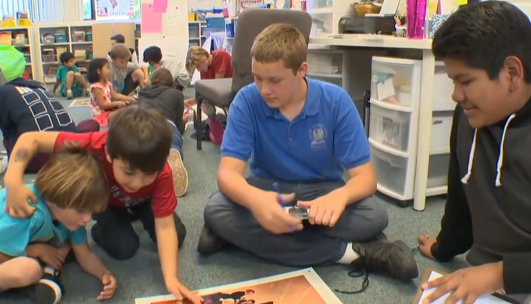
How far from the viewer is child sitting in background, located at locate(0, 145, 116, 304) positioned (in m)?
1.02

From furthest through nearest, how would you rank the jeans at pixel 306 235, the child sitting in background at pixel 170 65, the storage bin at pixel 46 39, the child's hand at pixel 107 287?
the storage bin at pixel 46 39
the child sitting in background at pixel 170 65
the jeans at pixel 306 235
the child's hand at pixel 107 287

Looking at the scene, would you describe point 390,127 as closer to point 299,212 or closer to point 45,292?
point 299,212

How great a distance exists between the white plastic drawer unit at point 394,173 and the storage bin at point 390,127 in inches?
1.5

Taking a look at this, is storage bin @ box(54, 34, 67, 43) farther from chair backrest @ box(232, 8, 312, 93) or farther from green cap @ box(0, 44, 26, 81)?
chair backrest @ box(232, 8, 312, 93)

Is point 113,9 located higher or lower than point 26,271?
higher

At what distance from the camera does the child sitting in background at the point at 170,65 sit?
12.5ft

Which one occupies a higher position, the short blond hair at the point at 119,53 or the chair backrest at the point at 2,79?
the short blond hair at the point at 119,53

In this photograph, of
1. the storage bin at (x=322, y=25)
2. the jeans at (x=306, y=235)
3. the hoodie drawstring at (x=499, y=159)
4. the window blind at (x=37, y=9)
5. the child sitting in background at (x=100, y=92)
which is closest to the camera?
the hoodie drawstring at (x=499, y=159)

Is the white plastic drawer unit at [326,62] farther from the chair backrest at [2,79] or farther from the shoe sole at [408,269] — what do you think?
the chair backrest at [2,79]

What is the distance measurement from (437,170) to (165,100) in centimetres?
135

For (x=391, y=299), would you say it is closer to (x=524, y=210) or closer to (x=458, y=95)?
(x=524, y=210)

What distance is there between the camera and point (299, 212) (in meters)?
1.15

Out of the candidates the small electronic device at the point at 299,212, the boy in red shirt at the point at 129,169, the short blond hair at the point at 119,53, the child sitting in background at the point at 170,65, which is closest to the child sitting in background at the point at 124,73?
the short blond hair at the point at 119,53

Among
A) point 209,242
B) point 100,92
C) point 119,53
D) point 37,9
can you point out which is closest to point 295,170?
point 209,242
